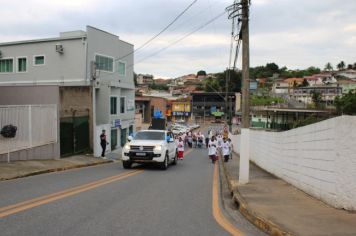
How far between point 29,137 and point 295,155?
12.3 meters

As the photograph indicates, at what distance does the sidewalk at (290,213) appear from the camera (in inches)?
280

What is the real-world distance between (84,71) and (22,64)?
293 inches

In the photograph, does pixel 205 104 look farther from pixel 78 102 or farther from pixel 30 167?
pixel 30 167

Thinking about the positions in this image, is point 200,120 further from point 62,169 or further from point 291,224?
point 291,224

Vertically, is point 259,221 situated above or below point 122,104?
below

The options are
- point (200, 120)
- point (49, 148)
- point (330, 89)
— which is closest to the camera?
point (49, 148)

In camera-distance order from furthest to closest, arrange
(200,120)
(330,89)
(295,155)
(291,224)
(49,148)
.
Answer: (200,120) < (330,89) < (49,148) < (295,155) < (291,224)

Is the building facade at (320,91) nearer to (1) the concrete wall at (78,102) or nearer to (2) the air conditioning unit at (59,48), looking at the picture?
(2) the air conditioning unit at (59,48)

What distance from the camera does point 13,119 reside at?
2002 centimetres

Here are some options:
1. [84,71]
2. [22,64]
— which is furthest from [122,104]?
[22,64]

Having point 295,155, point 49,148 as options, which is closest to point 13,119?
point 49,148

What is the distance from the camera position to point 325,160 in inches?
379

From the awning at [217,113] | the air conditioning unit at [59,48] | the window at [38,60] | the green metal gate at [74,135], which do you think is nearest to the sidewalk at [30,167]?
the green metal gate at [74,135]

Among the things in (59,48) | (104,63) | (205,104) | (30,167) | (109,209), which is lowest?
(30,167)
